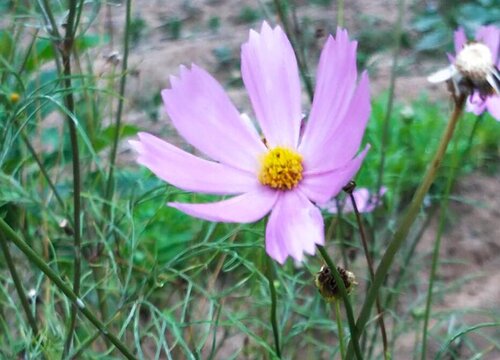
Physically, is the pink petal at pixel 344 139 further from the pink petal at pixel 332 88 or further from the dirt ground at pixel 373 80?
the dirt ground at pixel 373 80

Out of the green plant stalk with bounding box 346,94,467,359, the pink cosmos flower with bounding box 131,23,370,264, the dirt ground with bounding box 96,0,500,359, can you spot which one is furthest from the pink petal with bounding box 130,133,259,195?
the dirt ground with bounding box 96,0,500,359

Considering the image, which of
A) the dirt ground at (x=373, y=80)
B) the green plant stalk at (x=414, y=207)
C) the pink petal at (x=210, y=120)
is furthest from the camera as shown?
the dirt ground at (x=373, y=80)

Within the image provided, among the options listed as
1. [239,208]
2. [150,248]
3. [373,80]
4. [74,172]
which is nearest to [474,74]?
[239,208]

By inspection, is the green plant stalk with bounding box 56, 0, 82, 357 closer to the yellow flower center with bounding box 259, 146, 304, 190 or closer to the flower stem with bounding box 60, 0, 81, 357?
the flower stem with bounding box 60, 0, 81, 357

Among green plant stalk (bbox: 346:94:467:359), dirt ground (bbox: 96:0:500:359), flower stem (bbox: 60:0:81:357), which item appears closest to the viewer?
green plant stalk (bbox: 346:94:467:359)

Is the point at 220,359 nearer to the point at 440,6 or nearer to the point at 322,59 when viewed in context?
the point at 322,59

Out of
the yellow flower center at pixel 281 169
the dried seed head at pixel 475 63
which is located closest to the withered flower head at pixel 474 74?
the dried seed head at pixel 475 63

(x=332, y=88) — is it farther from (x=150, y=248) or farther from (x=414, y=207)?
(x=150, y=248)
